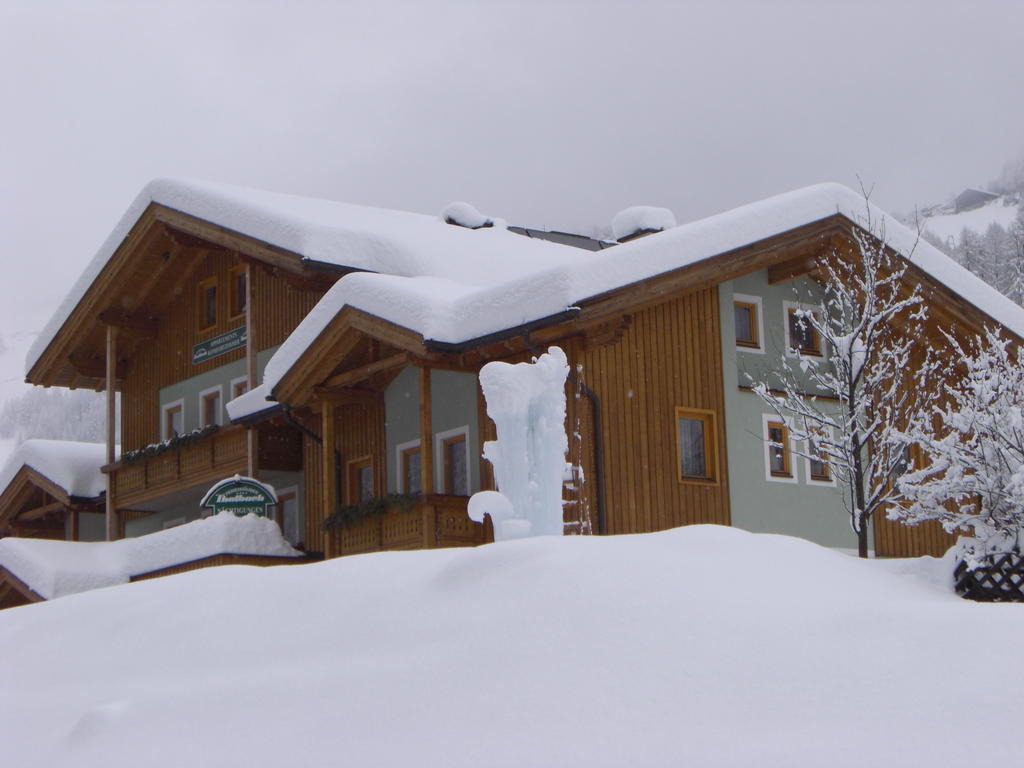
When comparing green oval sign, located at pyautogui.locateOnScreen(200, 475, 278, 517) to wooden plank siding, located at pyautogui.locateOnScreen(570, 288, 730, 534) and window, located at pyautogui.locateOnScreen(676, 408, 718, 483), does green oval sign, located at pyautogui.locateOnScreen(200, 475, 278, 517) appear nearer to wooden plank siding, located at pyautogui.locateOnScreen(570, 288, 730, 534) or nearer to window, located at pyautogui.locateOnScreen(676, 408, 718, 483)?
wooden plank siding, located at pyautogui.locateOnScreen(570, 288, 730, 534)

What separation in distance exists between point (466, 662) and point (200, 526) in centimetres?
1544

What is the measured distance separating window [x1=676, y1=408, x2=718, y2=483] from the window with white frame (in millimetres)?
2036

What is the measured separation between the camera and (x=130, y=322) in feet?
97.1

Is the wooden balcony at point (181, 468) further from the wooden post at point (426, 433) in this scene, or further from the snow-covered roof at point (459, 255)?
the wooden post at point (426, 433)

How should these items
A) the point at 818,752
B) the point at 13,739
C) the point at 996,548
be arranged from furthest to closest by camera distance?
the point at 996,548 → the point at 13,739 → the point at 818,752

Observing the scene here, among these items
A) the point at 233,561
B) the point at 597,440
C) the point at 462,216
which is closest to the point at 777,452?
the point at 597,440

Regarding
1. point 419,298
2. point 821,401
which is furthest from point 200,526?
point 821,401

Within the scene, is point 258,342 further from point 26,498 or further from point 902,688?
point 902,688

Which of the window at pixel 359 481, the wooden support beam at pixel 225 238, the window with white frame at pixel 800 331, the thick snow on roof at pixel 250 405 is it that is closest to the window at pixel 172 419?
the wooden support beam at pixel 225 238

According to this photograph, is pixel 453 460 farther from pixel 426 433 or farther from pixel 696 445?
pixel 696 445

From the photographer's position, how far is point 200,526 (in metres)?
23.9

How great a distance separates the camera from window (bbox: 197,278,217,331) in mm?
28703

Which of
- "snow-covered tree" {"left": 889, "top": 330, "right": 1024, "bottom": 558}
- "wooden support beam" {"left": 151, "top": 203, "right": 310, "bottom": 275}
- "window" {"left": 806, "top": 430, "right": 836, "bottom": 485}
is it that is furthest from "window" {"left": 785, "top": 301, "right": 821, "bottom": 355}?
"wooden support beam" {"left": 151, "top": 203, "right": 310, "bottom": 275}

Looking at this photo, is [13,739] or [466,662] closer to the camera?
[466,662]
